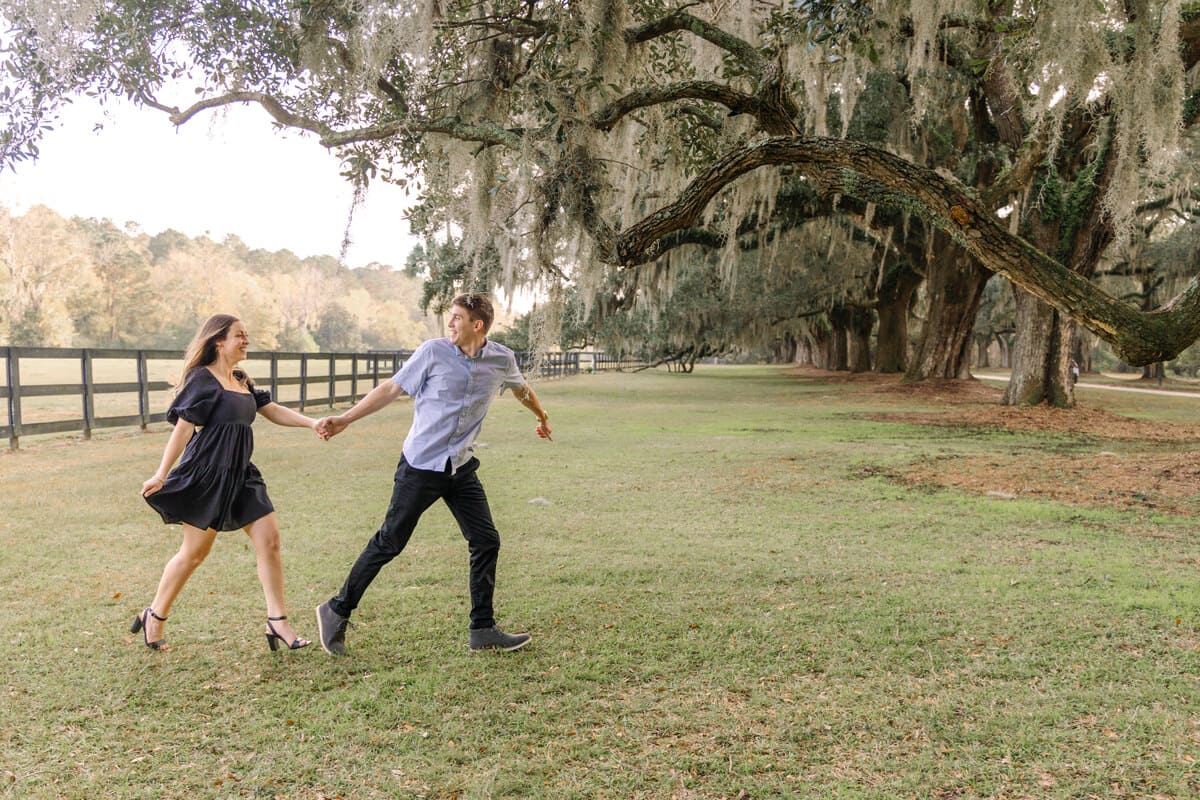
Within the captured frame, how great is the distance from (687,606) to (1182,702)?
2015 mm

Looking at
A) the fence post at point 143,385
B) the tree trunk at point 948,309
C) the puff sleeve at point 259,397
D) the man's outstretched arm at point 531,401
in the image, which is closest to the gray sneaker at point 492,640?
the man's outstretched arm at point 531,401

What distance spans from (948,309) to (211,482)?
772 inches

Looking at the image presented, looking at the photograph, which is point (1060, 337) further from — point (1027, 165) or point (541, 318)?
point (541, 318)

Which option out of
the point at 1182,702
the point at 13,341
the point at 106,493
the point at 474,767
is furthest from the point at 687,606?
the point at 13,341

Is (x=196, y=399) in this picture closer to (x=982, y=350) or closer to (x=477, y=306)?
(x=477, y=306)

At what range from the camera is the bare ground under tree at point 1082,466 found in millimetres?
6516

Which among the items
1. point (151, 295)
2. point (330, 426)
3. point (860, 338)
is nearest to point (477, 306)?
point (330, 426)

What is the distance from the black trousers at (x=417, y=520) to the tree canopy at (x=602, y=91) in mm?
2635

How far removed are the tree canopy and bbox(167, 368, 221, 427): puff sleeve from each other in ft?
9.70

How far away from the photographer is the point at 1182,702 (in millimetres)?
2756

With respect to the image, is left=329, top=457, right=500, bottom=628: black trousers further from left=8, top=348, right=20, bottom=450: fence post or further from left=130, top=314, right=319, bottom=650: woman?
left=8, top=348, right=20, bottom=450: fence post

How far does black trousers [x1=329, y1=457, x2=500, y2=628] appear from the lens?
129 inches

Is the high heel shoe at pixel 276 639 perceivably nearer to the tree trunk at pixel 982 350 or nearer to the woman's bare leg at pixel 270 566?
the woman's bare leg at pixel 270 566

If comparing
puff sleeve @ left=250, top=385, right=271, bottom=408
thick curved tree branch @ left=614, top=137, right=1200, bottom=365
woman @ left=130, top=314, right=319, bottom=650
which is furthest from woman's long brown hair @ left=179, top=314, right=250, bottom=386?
thick curved tree branch @ left=614, top=137, right=1200, bottom=365
